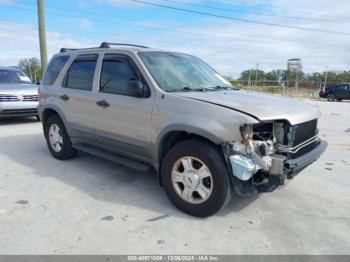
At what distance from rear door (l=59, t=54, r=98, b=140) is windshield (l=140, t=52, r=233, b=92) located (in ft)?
3.63

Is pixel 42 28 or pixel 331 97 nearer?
pixel 42 28

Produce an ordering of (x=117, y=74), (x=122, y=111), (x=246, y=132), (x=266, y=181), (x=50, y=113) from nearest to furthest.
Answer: (x=246, y=132) → (x=266, y=181) → (x=122, y=111) → (x=117, y=74) → (x=50, y=113)

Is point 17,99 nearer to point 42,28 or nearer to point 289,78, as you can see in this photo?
point 42,28

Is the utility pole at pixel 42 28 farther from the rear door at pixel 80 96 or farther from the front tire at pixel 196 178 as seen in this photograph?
the front tire at pixel 196 178

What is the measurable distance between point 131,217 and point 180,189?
2.12ft

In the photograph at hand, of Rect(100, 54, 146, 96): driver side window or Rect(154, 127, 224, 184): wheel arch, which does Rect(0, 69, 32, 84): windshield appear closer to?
Rect(100, 54, 146, 96): driver side window

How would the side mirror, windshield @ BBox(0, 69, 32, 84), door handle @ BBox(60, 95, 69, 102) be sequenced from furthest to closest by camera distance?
1. windshield @ BBox(0, 69, 32, 84)
2. door handle @ BBox(60, 95, 69, 102)
3. the side mirror

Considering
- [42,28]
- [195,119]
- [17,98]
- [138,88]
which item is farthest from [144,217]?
[42,28]

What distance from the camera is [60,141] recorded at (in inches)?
236

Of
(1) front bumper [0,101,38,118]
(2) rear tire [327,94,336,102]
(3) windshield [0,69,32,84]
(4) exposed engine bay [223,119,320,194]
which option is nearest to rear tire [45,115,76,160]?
(4) exposed engine bay [223,119,320,194]

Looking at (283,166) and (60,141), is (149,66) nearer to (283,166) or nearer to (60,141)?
(283,166)

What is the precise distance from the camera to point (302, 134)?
12.6ft

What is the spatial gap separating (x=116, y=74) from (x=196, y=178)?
6.43 ft

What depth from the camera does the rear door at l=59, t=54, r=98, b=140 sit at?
5.11 m
